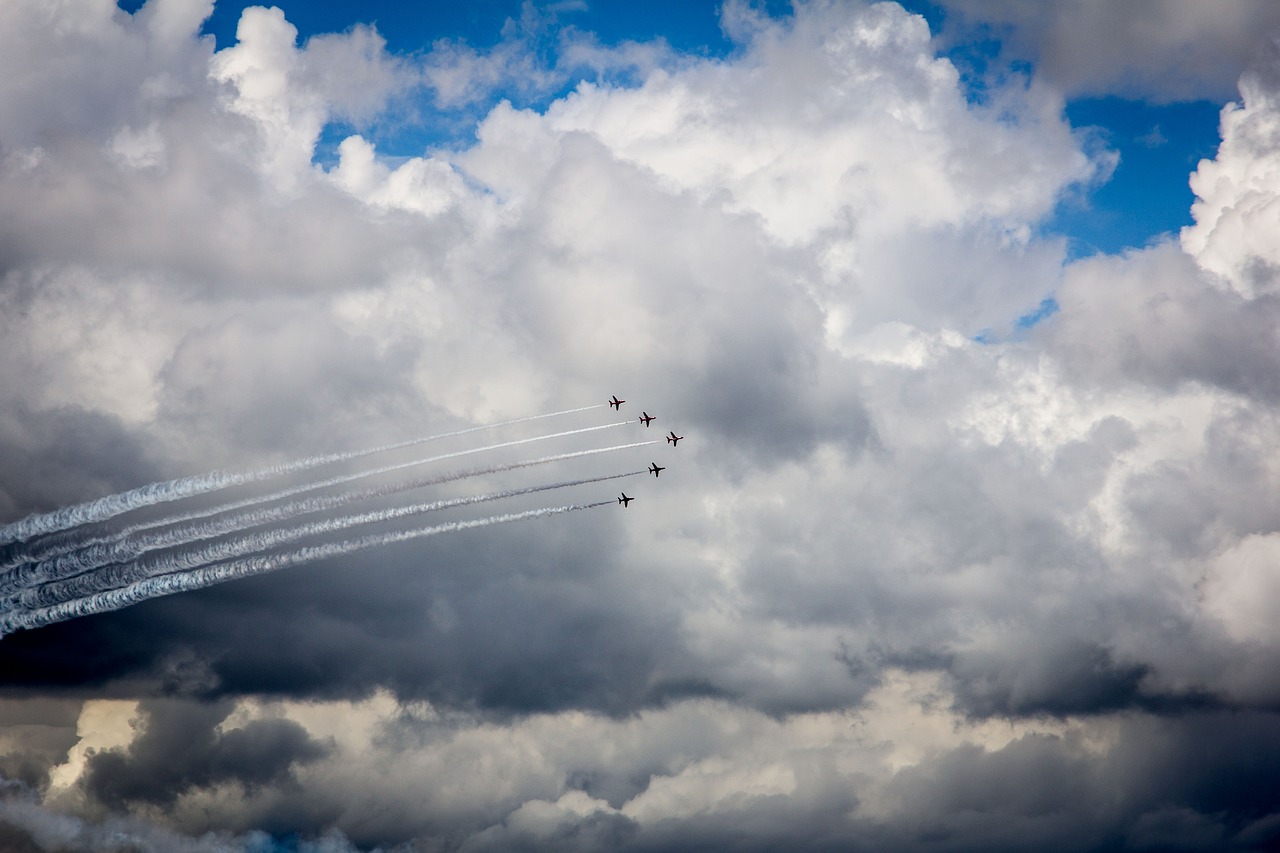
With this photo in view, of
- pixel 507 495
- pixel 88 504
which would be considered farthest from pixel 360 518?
pixel 88 504

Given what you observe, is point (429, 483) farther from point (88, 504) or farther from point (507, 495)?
point (88, 504)

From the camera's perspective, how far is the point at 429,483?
372ft

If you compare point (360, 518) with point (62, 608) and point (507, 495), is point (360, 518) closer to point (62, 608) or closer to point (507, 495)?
point (507, 495)

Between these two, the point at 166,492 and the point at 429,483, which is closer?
the point at 166,492

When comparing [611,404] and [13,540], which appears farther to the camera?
[611,404]

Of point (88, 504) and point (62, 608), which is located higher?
point (88, 504)

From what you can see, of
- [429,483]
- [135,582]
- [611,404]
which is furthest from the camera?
[611,404]

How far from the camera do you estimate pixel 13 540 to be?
107438mm

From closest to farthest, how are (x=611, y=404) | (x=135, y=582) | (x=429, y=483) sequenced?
(x=135, y=582) < (x=429, y=483) < (x=611, y=404)

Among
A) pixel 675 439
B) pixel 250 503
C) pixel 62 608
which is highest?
pixel 675 439

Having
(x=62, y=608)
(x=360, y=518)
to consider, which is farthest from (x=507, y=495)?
(x=62, y=608)

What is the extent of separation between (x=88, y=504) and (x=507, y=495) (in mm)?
39998

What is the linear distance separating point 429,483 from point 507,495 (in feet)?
27.4

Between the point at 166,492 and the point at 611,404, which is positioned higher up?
the point at 611,404
